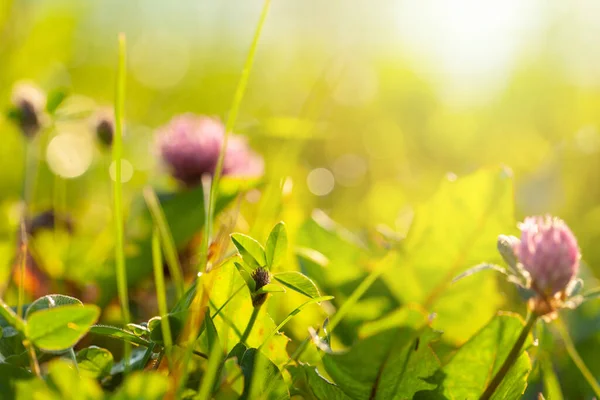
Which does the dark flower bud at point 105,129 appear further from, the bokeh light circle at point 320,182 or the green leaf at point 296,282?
the bokeh light circle at point 320,182

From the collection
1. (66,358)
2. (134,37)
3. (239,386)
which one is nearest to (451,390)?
(239,386)

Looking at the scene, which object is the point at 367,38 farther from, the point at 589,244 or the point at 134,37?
the point at 589,244

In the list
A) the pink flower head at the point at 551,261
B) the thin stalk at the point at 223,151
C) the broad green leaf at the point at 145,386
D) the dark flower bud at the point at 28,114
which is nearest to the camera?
the broad green leaf at the point at 145,386

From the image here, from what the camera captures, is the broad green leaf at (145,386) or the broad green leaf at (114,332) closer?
the broad green leaf at (145,386)

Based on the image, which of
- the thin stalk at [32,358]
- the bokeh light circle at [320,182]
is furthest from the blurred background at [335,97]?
the thin stalk at [32,358]

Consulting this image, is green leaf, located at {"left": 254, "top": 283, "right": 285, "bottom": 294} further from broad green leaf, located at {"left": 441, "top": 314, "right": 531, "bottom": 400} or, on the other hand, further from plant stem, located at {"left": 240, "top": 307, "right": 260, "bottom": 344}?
broad green leaf, located at {"left": 441, "top": 314, "right": 531, "bottom": 400}

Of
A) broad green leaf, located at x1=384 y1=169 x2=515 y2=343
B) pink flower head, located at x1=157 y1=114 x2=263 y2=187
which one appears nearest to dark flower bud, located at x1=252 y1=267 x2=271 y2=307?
broad green leaf, located at x1=384 y1=169 x2=515 y2=343

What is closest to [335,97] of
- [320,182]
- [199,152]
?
[320,182]
